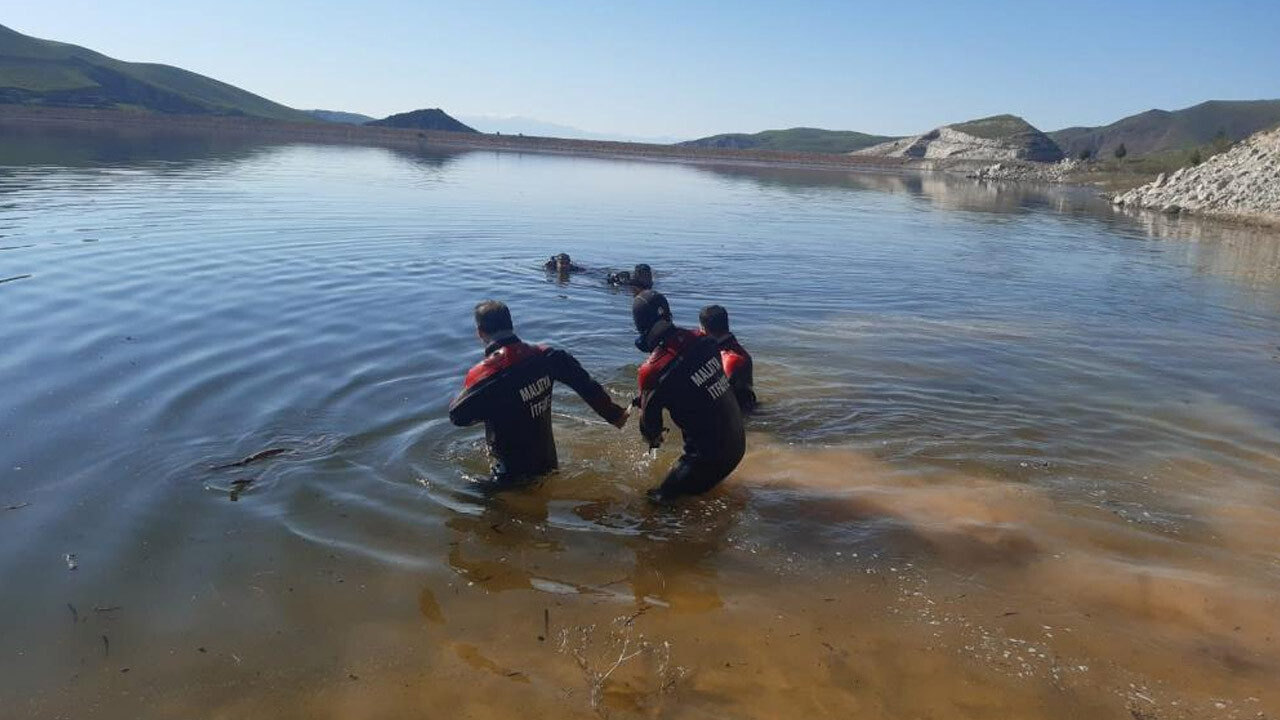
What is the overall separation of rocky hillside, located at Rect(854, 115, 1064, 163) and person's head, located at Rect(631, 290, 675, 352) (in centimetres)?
12266

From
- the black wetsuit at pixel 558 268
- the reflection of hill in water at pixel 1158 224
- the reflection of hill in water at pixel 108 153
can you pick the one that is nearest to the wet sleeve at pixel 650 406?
the black wetsuit at pixel 558 268

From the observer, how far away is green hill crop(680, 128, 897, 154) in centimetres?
16150

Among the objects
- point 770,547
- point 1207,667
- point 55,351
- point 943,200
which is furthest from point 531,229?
point 943,200

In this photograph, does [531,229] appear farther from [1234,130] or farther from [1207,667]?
[1234,130]

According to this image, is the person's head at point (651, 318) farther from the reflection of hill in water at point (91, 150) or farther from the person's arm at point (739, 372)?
the reflection of hill in water at point (91, 150)

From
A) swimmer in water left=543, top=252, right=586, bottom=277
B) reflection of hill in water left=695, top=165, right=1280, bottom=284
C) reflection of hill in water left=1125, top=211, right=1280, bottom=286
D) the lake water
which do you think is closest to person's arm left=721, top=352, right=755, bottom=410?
the lake water

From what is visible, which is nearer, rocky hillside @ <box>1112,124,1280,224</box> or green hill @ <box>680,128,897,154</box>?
rocky hillside @ <box>1112,124,1280,224</box>

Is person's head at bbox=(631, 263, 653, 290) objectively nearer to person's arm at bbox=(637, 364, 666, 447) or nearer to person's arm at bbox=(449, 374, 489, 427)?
person's arm at bbox=(637, 364, 666, 447)

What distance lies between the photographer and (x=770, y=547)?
6527mm

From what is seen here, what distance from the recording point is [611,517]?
7.05 metres

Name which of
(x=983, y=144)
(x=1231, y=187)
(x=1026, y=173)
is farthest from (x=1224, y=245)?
(x=983, y=144)

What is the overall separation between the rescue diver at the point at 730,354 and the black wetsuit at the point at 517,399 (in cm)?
210

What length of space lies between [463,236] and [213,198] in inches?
437

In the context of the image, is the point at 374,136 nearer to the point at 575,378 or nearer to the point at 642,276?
the point at 642,276
